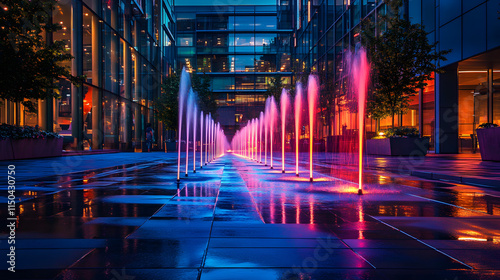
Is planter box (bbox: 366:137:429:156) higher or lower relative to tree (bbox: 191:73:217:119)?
lower

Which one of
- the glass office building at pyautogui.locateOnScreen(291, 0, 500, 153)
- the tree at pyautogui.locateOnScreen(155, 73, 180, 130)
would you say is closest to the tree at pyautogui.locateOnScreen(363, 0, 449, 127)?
the glass office building at pyautogui.locateOnScreen(291, 0, 500, 153)

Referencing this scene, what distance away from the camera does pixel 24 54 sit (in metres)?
12.4

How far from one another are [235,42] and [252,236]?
2568 inches

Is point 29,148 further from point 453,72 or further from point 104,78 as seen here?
point 453,72

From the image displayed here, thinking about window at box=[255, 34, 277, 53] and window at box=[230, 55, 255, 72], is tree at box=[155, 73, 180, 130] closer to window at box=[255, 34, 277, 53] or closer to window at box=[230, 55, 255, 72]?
window at box=[230, 55, 255, 72]

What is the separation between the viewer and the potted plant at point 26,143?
50.2ft

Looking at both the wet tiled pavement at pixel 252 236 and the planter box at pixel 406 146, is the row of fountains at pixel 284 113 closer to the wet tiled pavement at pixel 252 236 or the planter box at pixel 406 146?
the wet tiled pavement at pixel 252 236

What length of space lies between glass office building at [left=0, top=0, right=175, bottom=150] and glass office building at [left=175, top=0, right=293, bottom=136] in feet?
77.0

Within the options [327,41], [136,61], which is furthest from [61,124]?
[327,41]

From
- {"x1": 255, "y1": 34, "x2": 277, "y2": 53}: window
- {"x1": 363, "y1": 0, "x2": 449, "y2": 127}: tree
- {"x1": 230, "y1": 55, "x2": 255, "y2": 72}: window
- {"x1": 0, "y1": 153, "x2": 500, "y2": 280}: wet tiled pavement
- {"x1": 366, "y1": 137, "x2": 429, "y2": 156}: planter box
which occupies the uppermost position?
{"x1": 255, "y1": 34, "x2": 277, "y2": 53}: window

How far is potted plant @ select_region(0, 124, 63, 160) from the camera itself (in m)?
15.3

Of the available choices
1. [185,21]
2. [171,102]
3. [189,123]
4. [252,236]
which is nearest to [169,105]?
[171,102]

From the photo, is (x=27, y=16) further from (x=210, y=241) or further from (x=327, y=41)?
(x=327, y=41)

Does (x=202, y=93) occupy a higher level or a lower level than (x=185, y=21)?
lower
